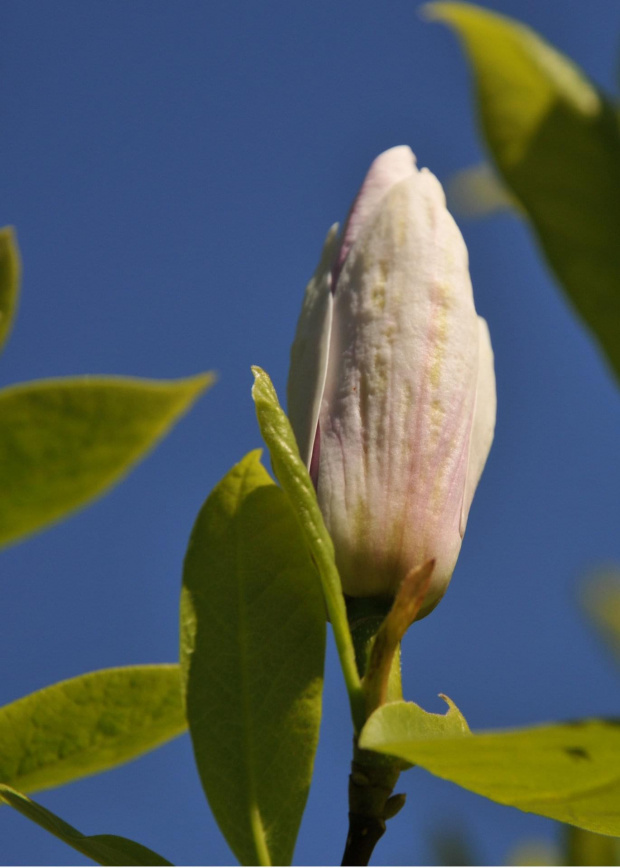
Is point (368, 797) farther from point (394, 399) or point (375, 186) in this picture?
point (375, 186)

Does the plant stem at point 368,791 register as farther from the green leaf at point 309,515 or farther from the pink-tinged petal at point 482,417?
the pink-tinged petal at point 482,417

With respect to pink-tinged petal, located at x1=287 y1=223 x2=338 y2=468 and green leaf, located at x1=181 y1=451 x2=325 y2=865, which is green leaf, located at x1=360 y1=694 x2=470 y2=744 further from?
pink-tinged petal, located at x1=287 y1=223 x2=338 y2=468

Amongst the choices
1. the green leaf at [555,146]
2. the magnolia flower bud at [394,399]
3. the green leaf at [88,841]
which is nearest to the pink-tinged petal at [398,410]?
the magnolia flower bud at [394,399]

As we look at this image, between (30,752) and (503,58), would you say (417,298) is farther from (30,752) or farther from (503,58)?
(30,752)

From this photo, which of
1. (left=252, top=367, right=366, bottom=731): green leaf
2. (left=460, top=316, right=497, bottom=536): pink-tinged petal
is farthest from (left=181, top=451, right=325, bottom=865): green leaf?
(left=460, top=316, right=497, bottom=536): pink-tinged petal

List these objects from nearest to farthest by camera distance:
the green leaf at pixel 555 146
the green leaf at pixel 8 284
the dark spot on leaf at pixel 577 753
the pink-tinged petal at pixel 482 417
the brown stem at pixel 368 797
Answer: the green leaf at pixel 555 146, the dark spot on leaf at pixel 577 753, the green leaf at pixel 8 284, the brown stem at pixel 368 797, the pink-tinged petal at pixel 482 417

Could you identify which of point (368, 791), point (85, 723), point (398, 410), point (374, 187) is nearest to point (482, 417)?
point (398, 410)
